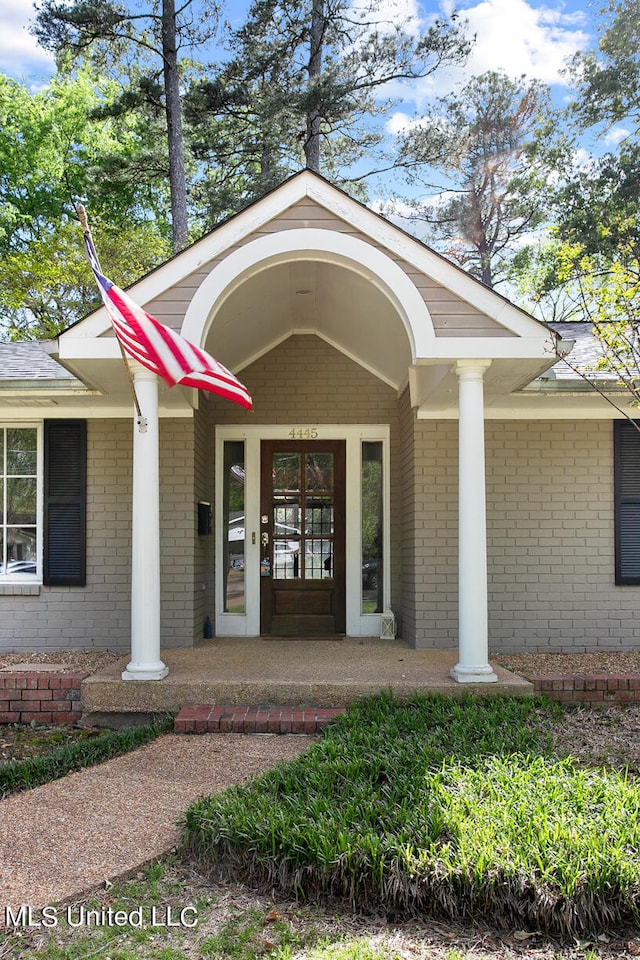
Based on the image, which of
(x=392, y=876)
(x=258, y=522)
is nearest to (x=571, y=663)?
(x=258, y=522)

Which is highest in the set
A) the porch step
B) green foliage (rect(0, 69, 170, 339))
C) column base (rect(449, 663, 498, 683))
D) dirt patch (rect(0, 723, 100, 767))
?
green foliage (rect(0, 69, 170, 339))

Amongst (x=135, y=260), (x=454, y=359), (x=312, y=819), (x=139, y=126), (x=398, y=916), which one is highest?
(x=139, y=126)

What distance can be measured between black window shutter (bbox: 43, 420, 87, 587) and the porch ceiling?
5.81 feet

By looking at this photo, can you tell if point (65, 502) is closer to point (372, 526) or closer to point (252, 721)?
point (372, 526)

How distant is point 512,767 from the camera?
154 inches

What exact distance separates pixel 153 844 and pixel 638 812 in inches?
88.2

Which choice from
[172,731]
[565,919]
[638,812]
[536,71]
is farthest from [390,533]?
[536,71]

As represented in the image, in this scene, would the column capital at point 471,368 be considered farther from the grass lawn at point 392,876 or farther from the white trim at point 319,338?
the grass lawn at point 392,876

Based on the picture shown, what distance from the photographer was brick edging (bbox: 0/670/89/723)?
589 cm

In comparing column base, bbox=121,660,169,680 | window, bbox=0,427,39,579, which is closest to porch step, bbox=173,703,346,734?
column base, bbox=121,660,169,680

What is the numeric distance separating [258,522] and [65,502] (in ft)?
6.66

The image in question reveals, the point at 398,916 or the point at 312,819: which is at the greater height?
the point at 312,819

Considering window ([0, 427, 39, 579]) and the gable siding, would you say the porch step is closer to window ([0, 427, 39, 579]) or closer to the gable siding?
the gable siding

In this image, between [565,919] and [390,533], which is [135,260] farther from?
[565,919]
